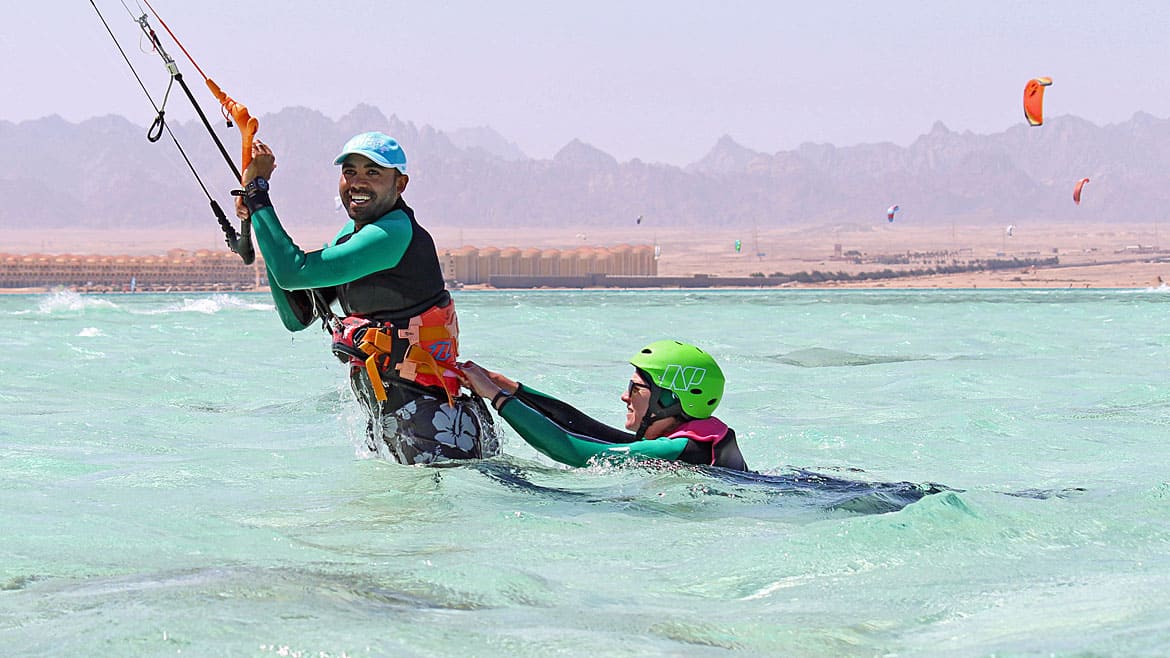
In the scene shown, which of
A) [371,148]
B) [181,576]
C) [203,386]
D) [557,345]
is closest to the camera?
[181,576]

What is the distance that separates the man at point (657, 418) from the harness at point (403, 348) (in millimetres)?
370

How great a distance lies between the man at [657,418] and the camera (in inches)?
294

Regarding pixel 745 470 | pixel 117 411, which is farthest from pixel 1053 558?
pixel 117 411

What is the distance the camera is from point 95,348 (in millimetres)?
26578

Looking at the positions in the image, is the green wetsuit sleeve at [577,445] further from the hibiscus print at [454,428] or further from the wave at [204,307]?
the wave at [204,307]

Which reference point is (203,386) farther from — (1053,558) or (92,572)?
(1053,558)

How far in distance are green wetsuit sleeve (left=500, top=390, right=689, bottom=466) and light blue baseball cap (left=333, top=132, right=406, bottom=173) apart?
4.78 feet

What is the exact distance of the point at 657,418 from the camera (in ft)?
25.2

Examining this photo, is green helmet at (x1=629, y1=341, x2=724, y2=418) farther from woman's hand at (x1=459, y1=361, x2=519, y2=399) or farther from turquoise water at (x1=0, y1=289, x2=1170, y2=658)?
woman's hand at (x1=459, y1=361, x2=519, y2=399)

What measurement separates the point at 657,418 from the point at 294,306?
207cm

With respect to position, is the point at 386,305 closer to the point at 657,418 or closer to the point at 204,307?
the point at 657,418

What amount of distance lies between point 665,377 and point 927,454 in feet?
14.2

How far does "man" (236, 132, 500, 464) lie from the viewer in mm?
6562

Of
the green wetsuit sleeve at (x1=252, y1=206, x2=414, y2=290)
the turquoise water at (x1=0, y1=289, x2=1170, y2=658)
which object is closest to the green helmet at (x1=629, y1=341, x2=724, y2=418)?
the turquoise water at (x1=0, y1=289, x2=1170, y2=658)
